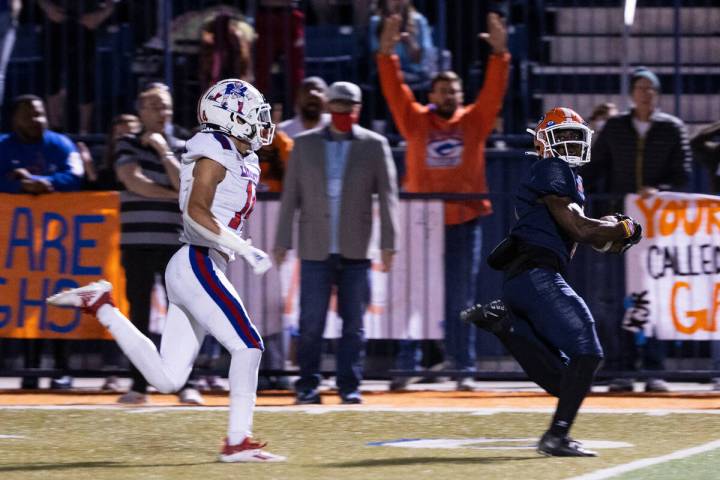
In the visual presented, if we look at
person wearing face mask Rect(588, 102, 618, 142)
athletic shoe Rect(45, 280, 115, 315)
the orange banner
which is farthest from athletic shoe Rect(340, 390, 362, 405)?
person wearing face mask Rect(588, 102, 618, 142)

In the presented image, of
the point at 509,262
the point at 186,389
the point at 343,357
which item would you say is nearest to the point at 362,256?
the point at 343,357

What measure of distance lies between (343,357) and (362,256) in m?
0.71

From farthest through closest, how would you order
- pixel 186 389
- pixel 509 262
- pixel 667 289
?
1. pixel 667 289
2. pixel 186 389
3. pixel 509 262

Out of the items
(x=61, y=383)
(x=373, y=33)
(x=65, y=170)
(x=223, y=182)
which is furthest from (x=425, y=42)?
(x=223, y=182)

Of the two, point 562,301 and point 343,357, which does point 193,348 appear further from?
point 343,357

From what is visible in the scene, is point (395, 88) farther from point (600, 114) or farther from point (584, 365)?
point (584, 365)

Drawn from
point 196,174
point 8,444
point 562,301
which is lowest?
point 8,444

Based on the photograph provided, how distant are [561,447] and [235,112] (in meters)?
2.29

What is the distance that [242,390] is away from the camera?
8.19 meters

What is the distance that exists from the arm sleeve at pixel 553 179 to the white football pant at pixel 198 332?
158cm

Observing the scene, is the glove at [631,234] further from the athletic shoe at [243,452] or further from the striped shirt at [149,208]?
the striped shirt at [149,208]

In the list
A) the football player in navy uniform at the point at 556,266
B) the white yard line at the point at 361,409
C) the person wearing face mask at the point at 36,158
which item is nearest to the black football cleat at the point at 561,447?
the football player in navy uniform at the point at 556,266

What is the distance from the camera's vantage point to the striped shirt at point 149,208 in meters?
12.0

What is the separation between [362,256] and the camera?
11914mm
